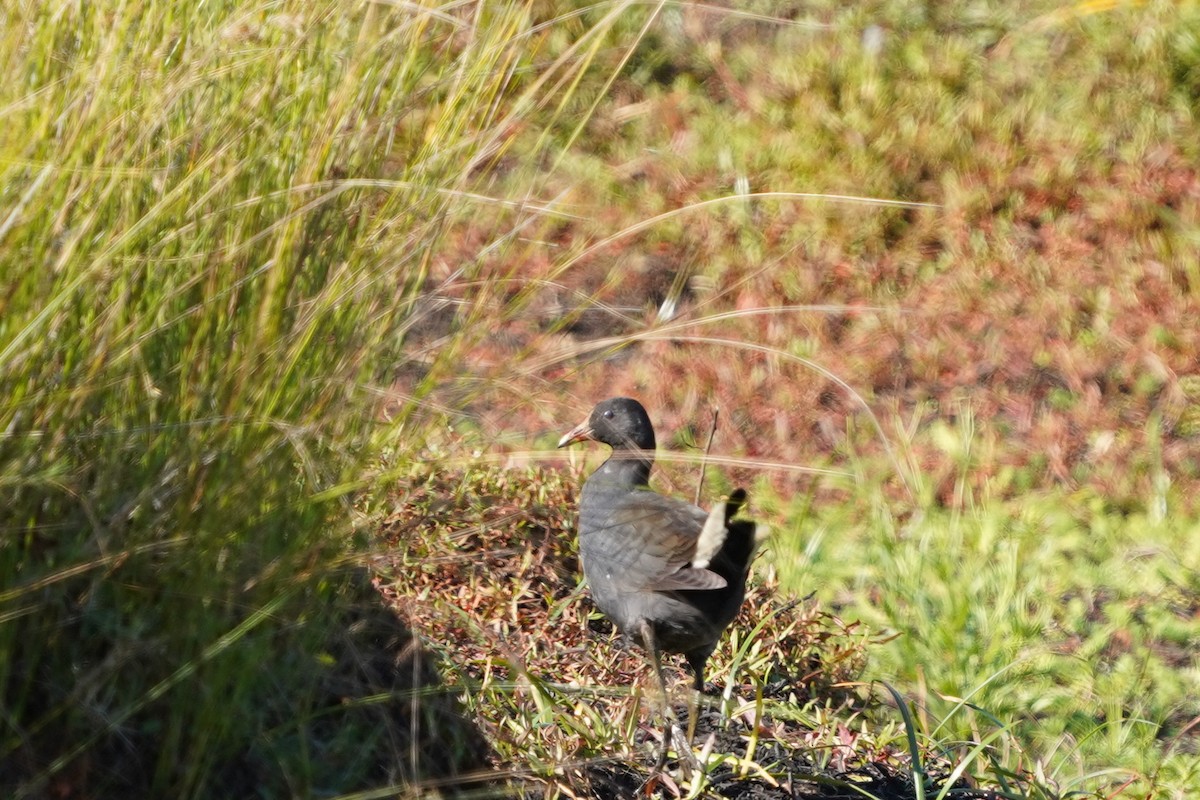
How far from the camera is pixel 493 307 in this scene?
98.0 inches

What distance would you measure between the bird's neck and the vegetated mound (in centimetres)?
23

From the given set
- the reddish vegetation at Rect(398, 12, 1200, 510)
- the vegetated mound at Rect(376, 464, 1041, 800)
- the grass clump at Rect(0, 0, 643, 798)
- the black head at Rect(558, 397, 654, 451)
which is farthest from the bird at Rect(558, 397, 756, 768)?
the reddish vegetation at Rect(398, 12, 1200, 510)

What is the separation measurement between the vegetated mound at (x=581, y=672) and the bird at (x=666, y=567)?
0.38ft

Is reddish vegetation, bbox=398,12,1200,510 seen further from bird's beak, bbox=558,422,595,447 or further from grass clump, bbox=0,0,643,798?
grass clump, bbox=0,0,643,798

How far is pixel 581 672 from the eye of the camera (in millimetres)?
3348

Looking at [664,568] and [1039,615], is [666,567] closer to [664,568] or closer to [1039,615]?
→ [664,568]

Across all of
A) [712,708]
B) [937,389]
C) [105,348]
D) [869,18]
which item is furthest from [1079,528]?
[105,348]

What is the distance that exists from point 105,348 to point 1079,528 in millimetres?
3709

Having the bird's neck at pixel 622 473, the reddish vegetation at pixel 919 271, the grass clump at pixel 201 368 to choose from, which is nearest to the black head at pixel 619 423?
the bird's neck at pixel 622 473

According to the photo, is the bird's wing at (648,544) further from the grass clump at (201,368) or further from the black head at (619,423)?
the grass clump at (201,368)

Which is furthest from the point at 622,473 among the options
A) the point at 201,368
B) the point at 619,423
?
the point at 201,368

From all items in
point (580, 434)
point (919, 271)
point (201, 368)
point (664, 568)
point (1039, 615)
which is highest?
point (201, 368)

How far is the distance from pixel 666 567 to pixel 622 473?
0.48 m

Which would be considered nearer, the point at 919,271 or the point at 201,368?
the point at 201,368
